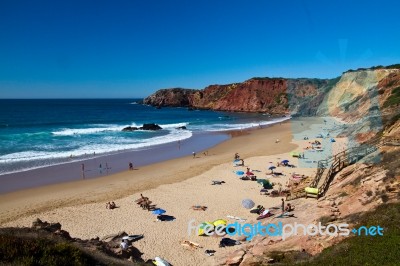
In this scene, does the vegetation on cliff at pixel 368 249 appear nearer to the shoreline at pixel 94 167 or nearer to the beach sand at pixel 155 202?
the beach sand at pixel 155 202

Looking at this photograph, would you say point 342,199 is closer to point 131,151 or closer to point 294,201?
point 294,201

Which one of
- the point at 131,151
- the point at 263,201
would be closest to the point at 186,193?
the point at 263,201

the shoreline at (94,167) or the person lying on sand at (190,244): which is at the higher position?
the shoreline at (94,167)

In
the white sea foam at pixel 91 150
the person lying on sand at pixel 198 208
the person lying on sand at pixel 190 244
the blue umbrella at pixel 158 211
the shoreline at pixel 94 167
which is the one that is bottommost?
the person lying on sand at pixel 190 244

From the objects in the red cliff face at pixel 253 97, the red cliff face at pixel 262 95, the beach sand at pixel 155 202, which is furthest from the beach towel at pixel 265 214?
the red cliff face at pixel 253 97

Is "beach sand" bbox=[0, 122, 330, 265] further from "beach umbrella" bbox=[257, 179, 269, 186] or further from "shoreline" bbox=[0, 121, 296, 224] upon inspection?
"beach umbrella" bbox=[257, 179, 269, 186]

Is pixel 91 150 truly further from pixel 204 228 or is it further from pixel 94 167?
pixel 204 228

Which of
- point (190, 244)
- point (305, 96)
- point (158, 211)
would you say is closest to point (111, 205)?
point (158, 211)
